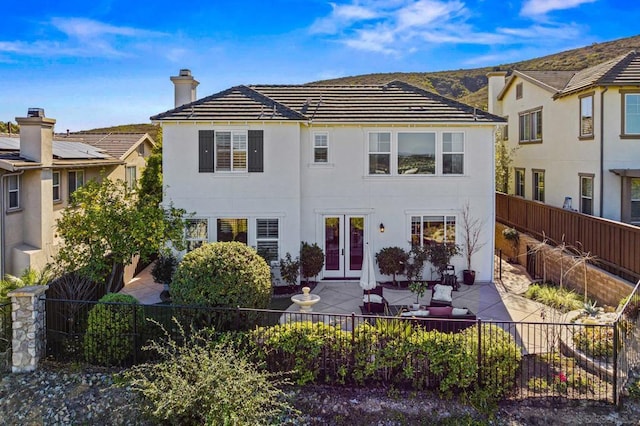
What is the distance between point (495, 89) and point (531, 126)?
544 centimetres

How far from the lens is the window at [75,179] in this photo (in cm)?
2050

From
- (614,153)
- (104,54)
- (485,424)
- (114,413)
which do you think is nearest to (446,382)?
(485,424)

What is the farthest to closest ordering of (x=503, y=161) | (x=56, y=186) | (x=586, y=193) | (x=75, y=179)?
1. (x=503, y=161)
2. (x=75, y=179)
3. (x=56, y=186)
4. (x=586, y=193)

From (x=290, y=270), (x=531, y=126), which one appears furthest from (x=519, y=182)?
(x=290, y=270)

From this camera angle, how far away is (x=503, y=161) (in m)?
26.2

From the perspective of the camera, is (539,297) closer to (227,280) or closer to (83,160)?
(227,280)

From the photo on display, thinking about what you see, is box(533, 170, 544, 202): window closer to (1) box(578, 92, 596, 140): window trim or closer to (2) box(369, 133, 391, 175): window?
(1) box(578, 92, 596, 140): window trim

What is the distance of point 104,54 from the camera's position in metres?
25.8

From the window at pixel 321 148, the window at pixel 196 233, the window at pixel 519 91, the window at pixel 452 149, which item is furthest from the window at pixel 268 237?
the window at pixel 519 91

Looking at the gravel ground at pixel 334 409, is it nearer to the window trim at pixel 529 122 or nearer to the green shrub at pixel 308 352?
the green shrub at pixel 308 352

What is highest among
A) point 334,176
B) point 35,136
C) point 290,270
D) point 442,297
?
point 35,136

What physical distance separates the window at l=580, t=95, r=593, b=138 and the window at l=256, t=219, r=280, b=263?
13.4 m

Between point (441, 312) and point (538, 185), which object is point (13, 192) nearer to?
point (441, 312)

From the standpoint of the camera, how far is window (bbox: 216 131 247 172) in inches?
641
